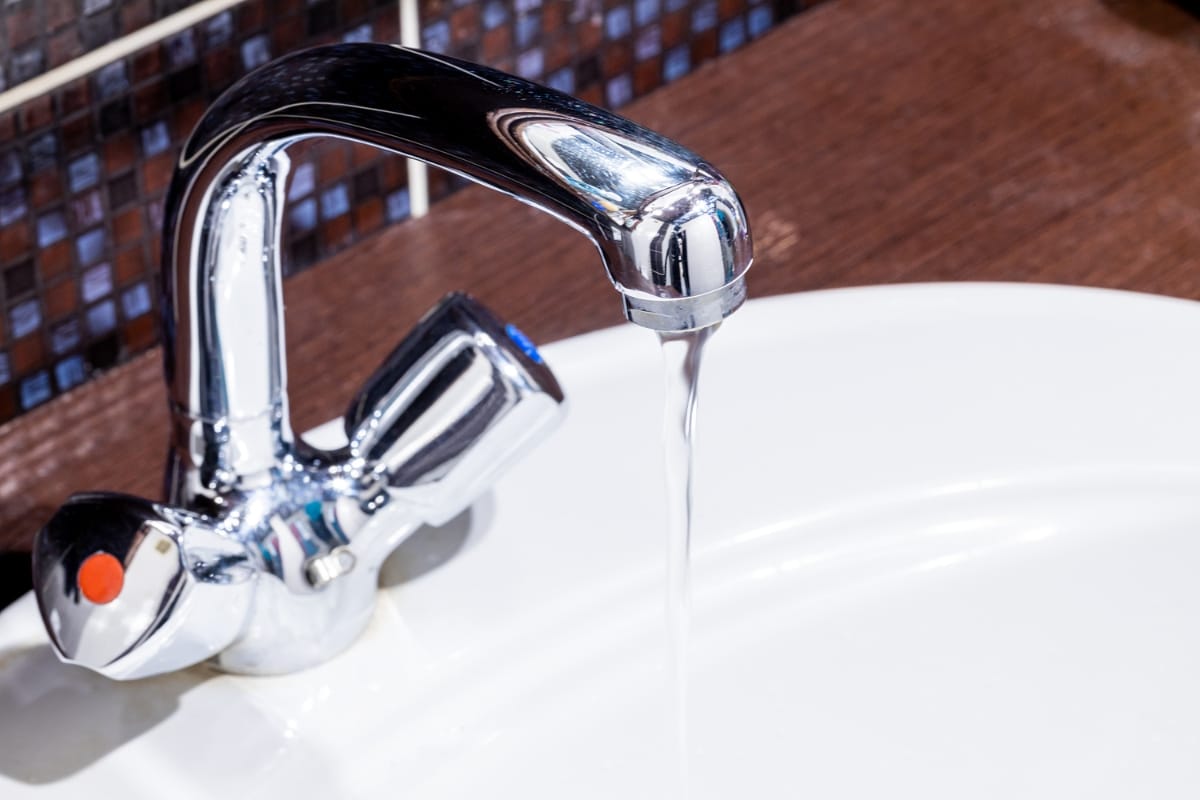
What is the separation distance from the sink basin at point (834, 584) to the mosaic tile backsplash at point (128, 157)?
10cm

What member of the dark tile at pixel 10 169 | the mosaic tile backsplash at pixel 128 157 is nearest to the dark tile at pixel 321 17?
the mosaic tile backsplash at pixel 128 157

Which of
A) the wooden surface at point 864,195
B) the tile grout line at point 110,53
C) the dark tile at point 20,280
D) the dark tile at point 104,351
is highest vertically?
the tile grout line at point 110,53

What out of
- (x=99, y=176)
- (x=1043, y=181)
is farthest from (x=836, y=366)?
(x=99, y=176)

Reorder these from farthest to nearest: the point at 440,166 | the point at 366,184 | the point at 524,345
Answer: the point at 366,184 < the point at 524,345 < the point at 440,166

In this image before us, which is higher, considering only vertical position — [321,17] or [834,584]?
[321,17]

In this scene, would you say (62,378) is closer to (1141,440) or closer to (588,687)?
(588,687)

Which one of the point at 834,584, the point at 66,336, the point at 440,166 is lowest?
the point at 834,584

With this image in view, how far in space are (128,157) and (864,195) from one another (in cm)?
28

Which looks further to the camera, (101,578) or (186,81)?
(186,81)

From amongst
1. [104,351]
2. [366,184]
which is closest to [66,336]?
[104,351]

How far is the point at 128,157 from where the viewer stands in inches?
20.4

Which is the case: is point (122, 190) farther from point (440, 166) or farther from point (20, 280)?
point (440, 166)

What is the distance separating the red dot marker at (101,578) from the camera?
1.32 feet

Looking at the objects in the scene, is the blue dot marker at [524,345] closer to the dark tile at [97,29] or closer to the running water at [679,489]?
the running water at [679,489]
